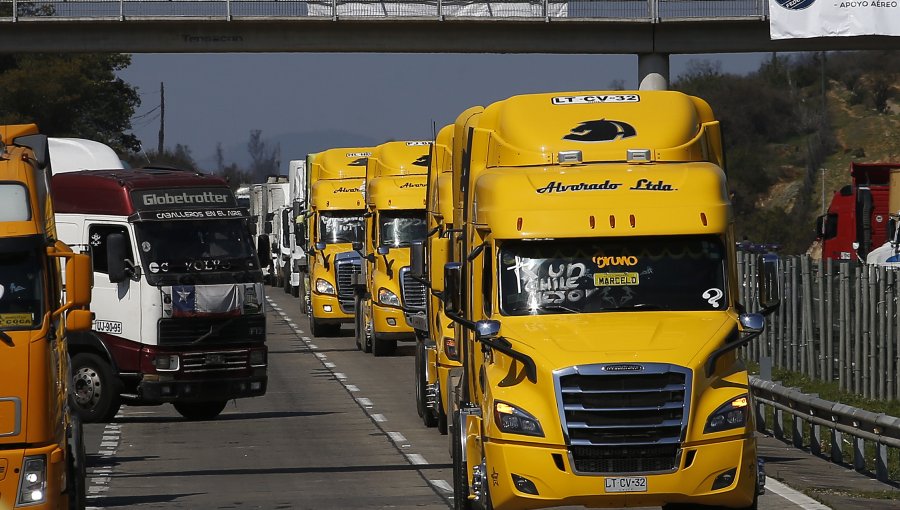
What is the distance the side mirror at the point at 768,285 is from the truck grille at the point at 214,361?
428 inches

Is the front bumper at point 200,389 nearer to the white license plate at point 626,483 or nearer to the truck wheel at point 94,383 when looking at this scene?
the truck wheel at point 94,383

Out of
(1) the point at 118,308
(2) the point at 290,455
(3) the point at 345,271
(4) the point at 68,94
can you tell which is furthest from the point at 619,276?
(4) the point at 68,94

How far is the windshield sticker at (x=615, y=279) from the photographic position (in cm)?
1300

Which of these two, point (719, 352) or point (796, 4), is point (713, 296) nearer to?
point (719, 352)

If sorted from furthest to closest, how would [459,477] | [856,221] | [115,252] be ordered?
[856,221], [115,252], [459,477]

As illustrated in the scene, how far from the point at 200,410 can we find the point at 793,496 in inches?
427

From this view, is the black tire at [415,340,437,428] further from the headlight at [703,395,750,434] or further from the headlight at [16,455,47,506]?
the headlight at [16,455,47,506]

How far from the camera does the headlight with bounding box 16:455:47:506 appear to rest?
11742mm

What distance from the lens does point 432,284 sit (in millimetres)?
20859

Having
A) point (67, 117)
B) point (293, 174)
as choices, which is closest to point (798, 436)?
point (293, 174)

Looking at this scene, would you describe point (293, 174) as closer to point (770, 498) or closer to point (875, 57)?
point (770, 498)

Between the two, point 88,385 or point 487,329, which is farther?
point 88,385

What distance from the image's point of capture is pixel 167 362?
22484 millimetres

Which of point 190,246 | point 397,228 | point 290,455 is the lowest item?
point 290,455
